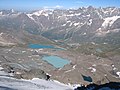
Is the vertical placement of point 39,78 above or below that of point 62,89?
above

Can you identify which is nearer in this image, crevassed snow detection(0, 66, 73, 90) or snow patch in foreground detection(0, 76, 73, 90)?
crevassed snow detection(0, 66, 73, 90)

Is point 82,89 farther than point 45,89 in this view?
Yes

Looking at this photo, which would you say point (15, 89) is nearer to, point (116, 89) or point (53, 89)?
point (53, 89)

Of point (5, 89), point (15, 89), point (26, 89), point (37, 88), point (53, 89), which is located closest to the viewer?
point (5, 89)

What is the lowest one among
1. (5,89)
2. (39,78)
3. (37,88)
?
(5,89)

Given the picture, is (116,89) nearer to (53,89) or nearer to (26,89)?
(53,89)

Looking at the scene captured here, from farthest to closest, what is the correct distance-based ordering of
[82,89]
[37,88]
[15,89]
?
[82,89], [37,88], [15,89]

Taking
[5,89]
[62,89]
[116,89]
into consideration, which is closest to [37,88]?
[62,89]

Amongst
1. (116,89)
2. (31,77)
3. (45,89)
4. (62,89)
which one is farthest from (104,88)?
(31,77)

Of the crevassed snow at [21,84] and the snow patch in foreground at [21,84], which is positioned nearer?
the crevassed snow at [21,84]
